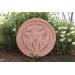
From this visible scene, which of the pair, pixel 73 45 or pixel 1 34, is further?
pixel 1 34

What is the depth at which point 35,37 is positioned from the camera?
321 centimetres

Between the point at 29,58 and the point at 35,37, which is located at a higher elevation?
the point at 35,37

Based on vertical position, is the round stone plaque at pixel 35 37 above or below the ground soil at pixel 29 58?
above

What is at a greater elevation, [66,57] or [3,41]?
[3,41]

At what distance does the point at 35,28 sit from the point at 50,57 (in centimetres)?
86

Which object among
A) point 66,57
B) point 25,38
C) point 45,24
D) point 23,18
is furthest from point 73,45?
point 23,18

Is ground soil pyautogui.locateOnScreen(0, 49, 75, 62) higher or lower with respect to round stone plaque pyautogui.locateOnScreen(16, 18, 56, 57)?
lower

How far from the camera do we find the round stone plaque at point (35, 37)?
320 centimetres

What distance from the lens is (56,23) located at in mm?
3658

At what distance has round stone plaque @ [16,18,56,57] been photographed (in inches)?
126

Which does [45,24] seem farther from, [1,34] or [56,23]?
[1,34]

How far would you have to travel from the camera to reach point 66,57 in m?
3.23

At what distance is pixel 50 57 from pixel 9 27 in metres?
1.38

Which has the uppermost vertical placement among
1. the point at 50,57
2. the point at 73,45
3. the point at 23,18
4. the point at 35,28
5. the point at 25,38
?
the point at 23,18
